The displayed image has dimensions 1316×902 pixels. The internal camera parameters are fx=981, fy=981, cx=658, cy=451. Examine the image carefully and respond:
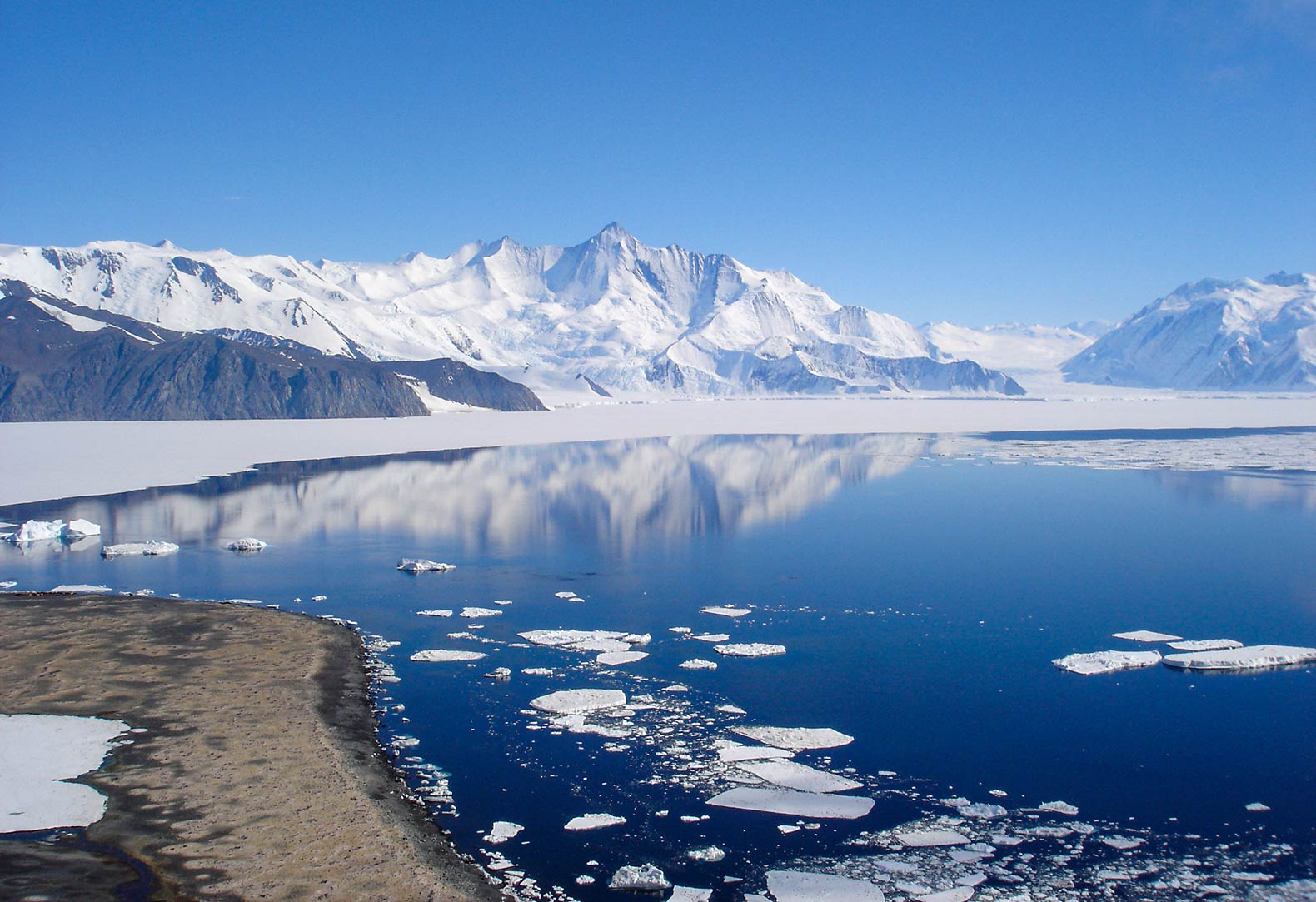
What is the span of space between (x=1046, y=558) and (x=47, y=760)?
891 inches

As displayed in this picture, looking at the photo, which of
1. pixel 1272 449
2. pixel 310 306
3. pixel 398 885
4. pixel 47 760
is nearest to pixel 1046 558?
pixel 398 885

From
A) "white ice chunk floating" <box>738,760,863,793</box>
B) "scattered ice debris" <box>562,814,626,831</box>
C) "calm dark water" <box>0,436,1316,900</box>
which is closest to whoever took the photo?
"scattered ice debris" <box>562,814,626,831</box>

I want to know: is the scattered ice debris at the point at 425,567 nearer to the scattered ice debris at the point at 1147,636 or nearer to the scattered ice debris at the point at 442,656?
the scattered ice debris at the point at 442,656

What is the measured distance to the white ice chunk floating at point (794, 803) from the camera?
36.6ft

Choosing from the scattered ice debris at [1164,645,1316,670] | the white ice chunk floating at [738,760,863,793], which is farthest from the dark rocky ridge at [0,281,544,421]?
the white ice chunk floating at [738,760,863,793]

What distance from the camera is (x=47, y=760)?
12.1 meters

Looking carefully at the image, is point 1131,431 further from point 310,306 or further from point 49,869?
point 310,306

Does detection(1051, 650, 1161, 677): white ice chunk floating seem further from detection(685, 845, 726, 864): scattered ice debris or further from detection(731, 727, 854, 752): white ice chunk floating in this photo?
detection(685, 845, 726, 864): scattered ice debris

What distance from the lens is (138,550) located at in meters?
27.0

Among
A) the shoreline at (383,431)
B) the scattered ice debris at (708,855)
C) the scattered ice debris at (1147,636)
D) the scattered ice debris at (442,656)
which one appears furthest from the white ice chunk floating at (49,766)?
the shoreline at (383,431)

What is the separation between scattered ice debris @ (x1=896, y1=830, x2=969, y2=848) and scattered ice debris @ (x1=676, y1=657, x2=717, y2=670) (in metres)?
6.03

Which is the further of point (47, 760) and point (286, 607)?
point (286, 607)

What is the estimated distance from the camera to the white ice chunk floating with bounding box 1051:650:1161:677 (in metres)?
16.2

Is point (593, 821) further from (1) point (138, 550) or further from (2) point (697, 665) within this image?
(1) point (138, 550)
